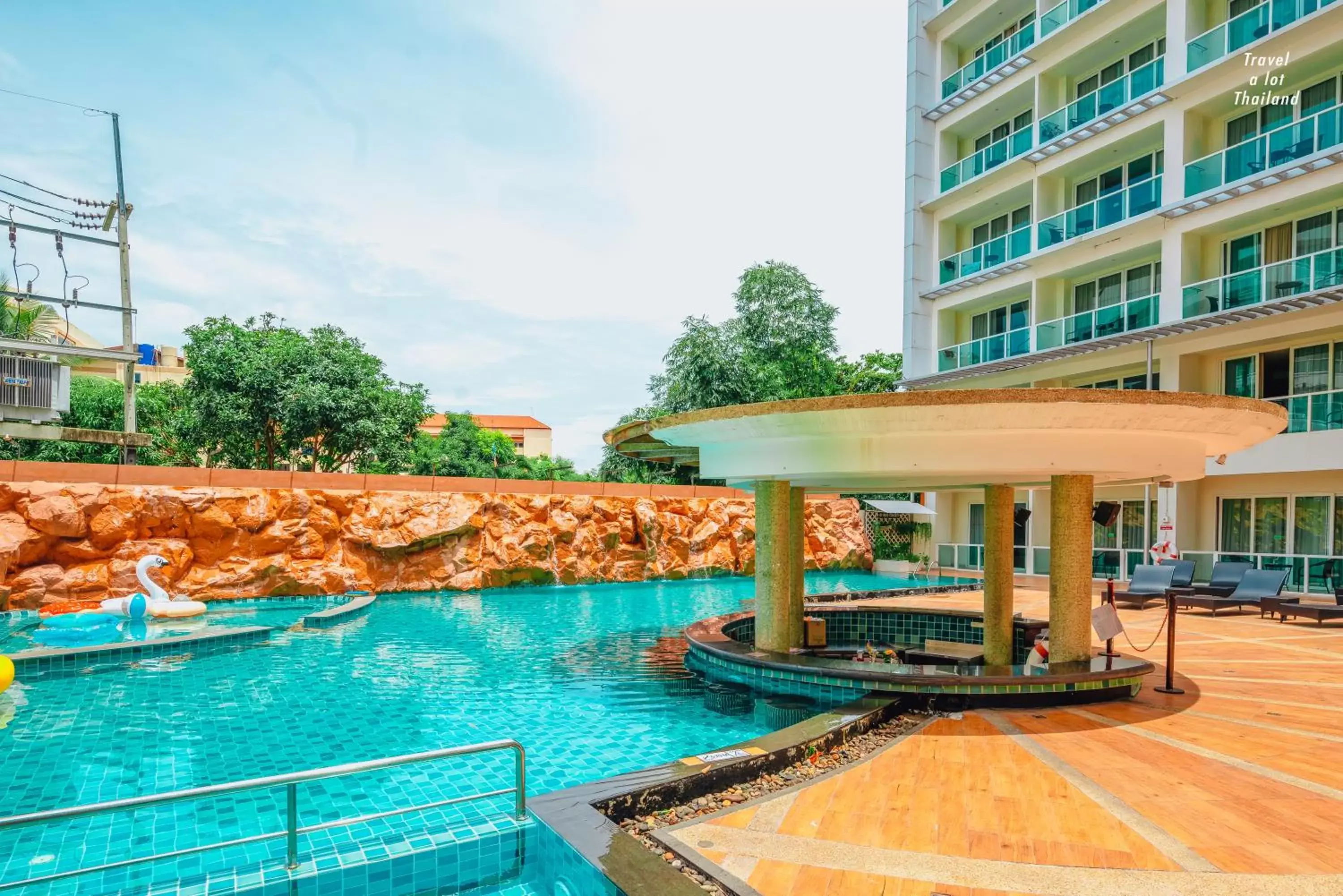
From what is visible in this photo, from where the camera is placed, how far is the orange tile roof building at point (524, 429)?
114 metres

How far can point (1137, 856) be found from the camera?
4.25 metres

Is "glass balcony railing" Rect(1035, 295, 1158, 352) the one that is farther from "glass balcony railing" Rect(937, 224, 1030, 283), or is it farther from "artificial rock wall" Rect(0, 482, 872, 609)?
"artificial rock wall" Rect(0, 482, 872, 609)

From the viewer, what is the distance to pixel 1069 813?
4.88 meters

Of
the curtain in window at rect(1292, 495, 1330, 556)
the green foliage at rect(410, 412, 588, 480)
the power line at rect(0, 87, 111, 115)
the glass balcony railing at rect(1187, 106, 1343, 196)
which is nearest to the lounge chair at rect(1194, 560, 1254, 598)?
the curtain in window at rect(1292, 495, 1330, 556)

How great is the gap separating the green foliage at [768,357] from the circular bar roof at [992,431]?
26692 mm

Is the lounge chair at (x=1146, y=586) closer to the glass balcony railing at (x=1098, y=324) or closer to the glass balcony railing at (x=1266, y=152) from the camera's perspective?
the glass balcony railing at (x=1098, y=324)

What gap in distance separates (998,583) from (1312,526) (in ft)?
45.2

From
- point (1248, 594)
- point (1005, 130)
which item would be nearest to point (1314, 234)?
point (1248, 594)

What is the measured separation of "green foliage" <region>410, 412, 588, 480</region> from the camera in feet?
158

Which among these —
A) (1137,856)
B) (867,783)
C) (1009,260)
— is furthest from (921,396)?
(1009,260)

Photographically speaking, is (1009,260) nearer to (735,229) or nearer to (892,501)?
(892,501)

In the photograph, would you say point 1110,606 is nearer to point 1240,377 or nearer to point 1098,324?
point 1240,377

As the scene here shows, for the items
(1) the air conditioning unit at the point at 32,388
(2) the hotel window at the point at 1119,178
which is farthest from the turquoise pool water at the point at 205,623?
(2) the hotel window at the point at 1119,178

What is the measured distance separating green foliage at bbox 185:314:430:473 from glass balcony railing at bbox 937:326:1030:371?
20991mm
